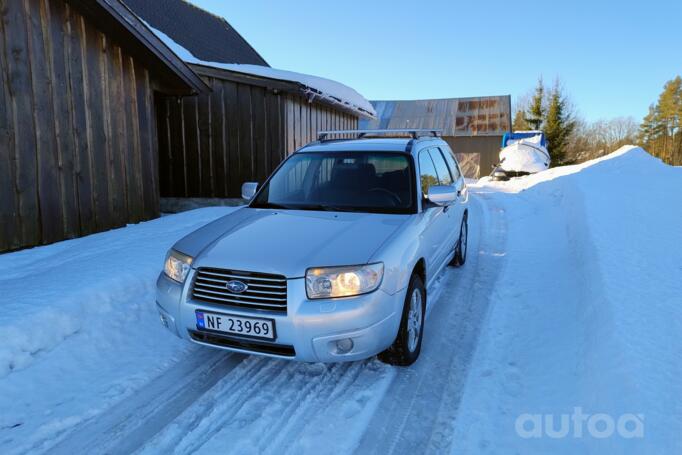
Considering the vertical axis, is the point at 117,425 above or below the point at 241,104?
below

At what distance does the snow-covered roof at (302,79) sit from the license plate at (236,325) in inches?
302

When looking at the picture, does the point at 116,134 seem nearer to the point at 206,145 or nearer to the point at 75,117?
the point at 75,117

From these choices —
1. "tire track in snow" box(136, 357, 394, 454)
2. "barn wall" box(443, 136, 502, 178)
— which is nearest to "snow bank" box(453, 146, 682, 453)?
"tire track in snow" box(136, 357, 394, 454)

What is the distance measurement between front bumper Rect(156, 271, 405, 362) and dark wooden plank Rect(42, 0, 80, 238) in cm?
505

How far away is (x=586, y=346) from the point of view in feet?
11.7

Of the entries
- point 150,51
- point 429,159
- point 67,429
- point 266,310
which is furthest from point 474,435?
point 150,51

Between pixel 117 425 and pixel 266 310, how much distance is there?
1.21 metres

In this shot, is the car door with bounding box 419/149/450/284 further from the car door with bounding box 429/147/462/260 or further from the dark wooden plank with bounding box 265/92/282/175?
the dark wooden plank with bounding box 265/92/282/175

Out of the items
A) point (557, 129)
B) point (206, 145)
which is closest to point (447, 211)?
point (206, 145)

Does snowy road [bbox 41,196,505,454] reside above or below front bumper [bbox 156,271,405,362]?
below

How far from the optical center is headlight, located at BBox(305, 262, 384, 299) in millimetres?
2926

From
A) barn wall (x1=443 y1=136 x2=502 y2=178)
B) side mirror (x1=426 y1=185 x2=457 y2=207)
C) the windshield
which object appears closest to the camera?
side mirror (x1=426 y1=185 x2=457 y2=207)

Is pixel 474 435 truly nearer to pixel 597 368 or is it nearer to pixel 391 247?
pixel 597 368

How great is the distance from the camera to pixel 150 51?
7.91m
